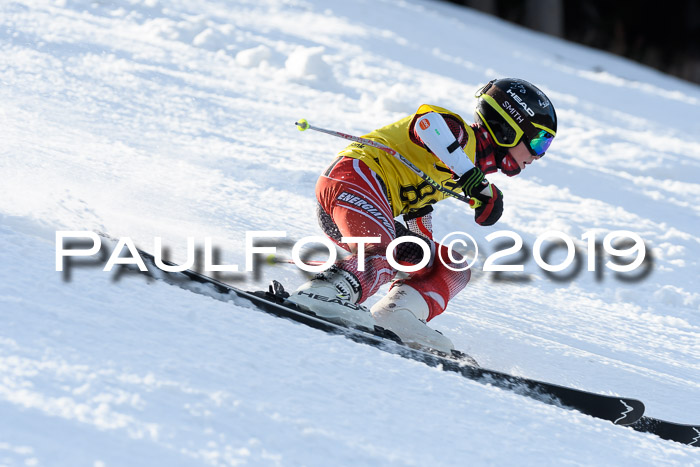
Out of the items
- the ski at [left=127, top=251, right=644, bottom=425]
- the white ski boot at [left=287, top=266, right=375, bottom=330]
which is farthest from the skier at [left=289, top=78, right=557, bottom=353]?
the ski at [left=127, top=251, right=644, bottom=425]

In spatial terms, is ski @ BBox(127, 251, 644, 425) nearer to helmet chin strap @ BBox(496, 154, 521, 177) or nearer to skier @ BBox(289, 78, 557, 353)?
skier @ BBox(289, 78, 557, 353)

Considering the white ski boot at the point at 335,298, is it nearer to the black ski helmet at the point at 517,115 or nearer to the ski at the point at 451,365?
the ski at the point at 451,365

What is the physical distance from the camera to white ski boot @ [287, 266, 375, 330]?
9.61 feet

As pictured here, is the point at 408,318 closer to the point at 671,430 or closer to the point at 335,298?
the point at 335,298

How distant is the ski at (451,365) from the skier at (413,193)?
151 millimetres

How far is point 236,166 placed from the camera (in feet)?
17.1

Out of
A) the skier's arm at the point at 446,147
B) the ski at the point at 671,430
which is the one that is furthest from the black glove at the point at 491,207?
the ski at the point at 671,430

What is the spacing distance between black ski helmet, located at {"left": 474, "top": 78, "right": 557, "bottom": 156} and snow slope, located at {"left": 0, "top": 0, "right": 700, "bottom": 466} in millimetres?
790

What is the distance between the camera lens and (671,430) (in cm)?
→ 274

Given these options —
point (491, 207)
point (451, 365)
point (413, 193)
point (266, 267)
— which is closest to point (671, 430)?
point (451, 365)

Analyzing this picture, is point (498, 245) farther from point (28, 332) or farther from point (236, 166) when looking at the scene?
point (28, 332)

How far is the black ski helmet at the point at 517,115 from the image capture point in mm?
3355

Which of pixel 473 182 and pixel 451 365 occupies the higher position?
pixel 473 182

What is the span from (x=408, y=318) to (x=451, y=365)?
1.63 ft
